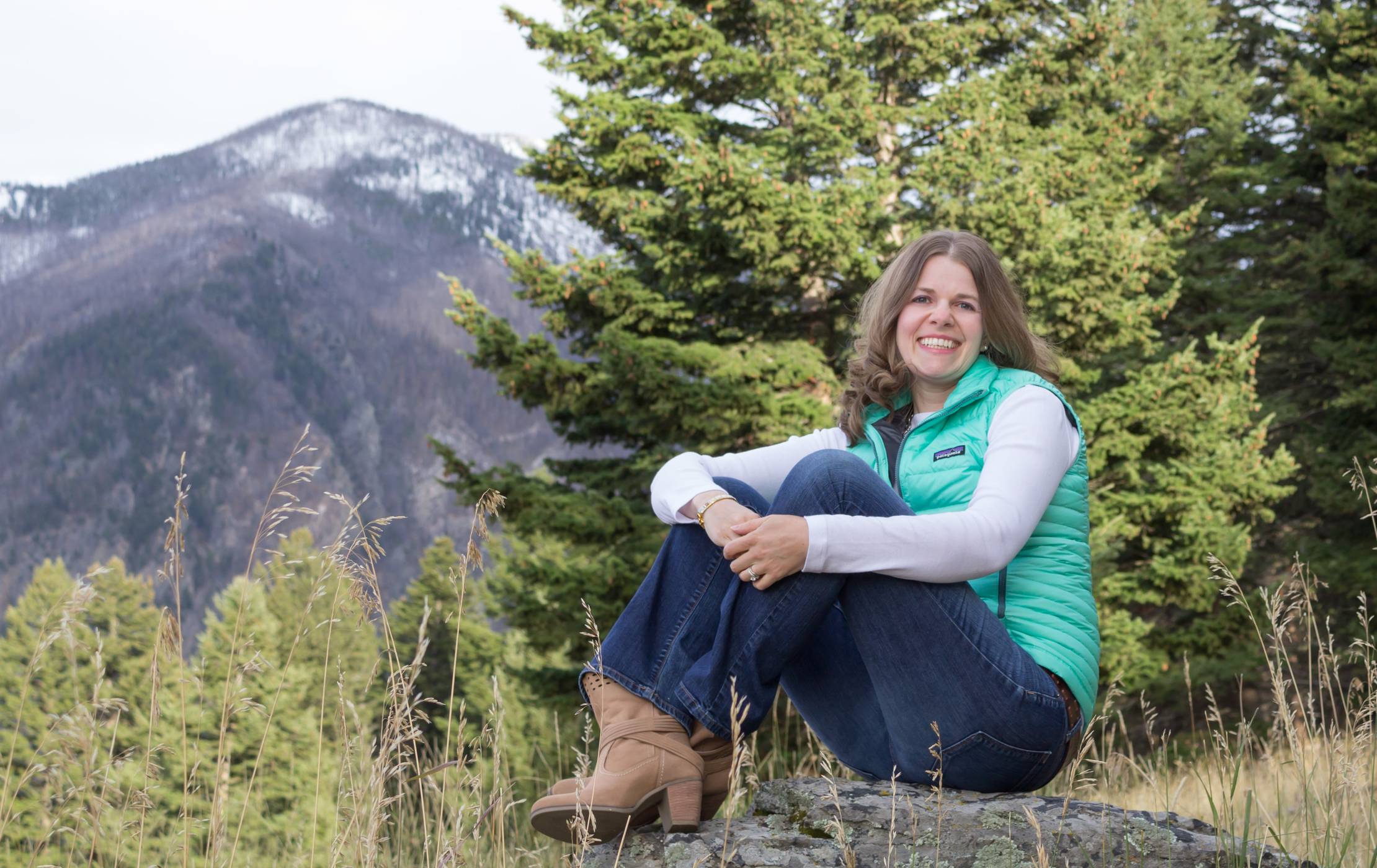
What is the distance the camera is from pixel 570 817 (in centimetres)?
171

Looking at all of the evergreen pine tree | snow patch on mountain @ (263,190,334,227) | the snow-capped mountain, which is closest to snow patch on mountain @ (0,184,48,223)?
the snow-capped mountain

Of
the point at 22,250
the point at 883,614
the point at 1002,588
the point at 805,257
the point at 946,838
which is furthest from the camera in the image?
the point at 22,250

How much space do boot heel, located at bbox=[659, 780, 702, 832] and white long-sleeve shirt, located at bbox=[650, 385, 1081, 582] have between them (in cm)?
47

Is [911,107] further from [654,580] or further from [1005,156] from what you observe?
[654,580]

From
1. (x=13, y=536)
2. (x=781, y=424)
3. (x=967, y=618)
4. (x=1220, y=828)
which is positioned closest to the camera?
(x=1220, y=828)

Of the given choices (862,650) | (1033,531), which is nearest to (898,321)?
(1033,531)

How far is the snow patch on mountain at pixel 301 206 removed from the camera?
138m

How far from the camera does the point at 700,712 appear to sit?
70.1 inches

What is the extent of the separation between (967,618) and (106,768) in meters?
1.44

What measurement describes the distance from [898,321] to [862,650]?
0.84 metres

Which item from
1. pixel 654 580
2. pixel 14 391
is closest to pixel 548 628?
pixel 654 580

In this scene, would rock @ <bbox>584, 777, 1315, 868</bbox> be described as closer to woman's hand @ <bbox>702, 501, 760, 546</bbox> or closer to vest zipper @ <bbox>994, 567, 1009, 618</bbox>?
vest zipper @ <bbox>994, 567, 1009, 618</bbox>

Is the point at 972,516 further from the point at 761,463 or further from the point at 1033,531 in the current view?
the point at 761,463

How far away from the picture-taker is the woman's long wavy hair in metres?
2.19
